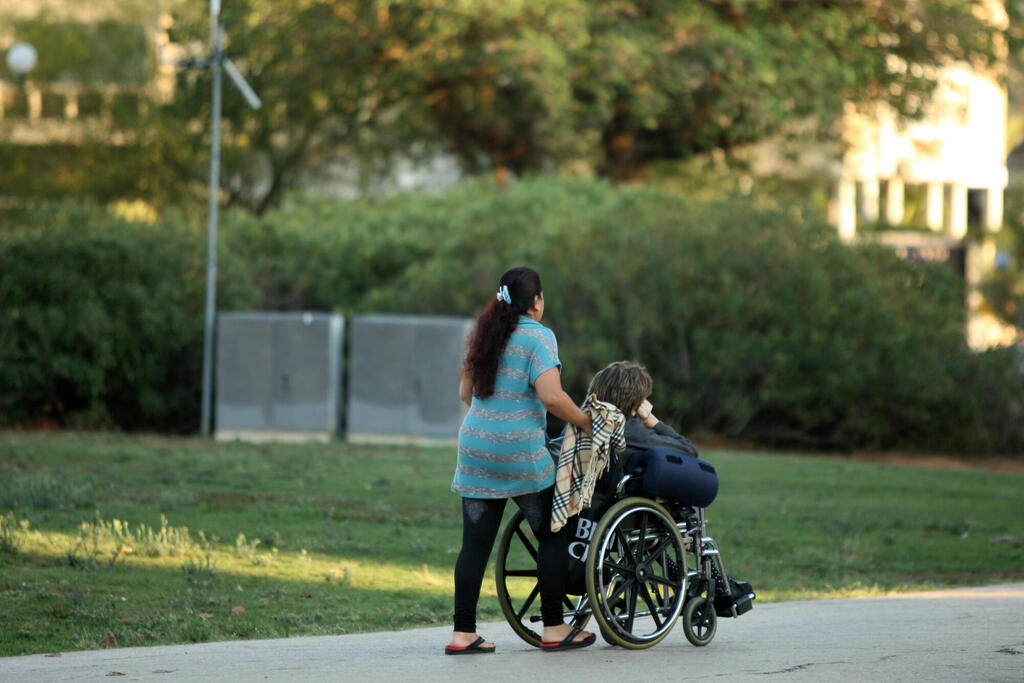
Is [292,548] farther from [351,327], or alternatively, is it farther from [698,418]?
[698,418]

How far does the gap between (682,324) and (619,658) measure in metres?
13.0

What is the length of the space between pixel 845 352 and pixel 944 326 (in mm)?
2132

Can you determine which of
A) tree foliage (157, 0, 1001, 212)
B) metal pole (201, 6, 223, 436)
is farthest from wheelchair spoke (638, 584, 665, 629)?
tree foliage (157, 0, 1001, 212)

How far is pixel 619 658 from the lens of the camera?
7016 millimetres

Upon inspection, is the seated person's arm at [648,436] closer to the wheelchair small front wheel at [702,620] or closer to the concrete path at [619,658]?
the wheelchair small front wheel at [702,620]

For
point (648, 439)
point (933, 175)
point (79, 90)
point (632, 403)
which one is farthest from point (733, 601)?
point (933, 175)

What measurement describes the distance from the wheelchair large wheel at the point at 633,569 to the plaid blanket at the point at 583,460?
0.52ft

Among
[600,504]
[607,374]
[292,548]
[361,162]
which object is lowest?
[292,548]

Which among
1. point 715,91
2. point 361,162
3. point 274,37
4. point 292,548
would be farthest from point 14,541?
point 361,162

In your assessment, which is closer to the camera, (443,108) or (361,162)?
(443,108)

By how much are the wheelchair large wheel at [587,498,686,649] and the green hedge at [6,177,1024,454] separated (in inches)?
482

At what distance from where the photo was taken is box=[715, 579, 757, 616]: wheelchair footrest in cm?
Result: 754

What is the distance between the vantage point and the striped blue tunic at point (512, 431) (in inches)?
274

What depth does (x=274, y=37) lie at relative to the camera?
29.2 meters
